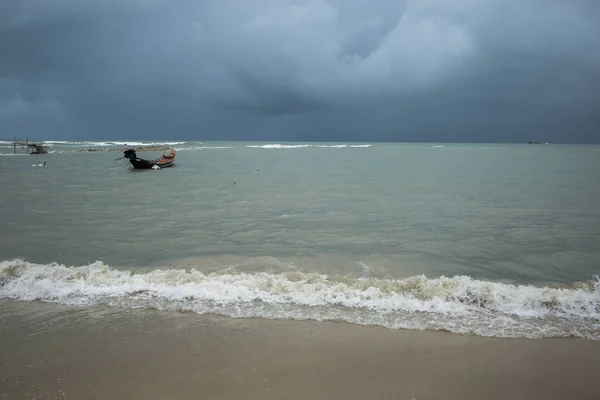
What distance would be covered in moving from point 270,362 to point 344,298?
6.35 ft

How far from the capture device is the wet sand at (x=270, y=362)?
3.39 m

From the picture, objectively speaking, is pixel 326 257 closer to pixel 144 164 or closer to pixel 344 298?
pixel 344 298

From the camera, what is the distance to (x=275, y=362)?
12.6 ft

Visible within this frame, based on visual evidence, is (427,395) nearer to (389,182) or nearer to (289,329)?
(289,329)

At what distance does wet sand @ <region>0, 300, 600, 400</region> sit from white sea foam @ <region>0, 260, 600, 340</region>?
1.19 feet

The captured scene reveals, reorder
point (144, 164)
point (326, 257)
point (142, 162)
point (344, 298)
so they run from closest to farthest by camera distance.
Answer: point (344, 298)
point (326, 257)
point (142, 162)
point (144, 164)

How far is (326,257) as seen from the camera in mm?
7836

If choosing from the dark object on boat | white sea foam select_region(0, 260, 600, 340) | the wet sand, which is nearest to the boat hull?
the dark object on boat

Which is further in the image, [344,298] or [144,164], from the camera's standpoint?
[144,164]

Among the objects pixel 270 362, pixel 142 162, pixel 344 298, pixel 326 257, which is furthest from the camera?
pixel 142 162

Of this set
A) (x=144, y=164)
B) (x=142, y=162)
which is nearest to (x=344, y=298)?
(x=142, y=162)

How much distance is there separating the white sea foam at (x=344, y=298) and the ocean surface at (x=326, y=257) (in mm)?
28

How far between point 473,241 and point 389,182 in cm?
1251

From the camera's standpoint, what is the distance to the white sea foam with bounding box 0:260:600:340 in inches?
191
